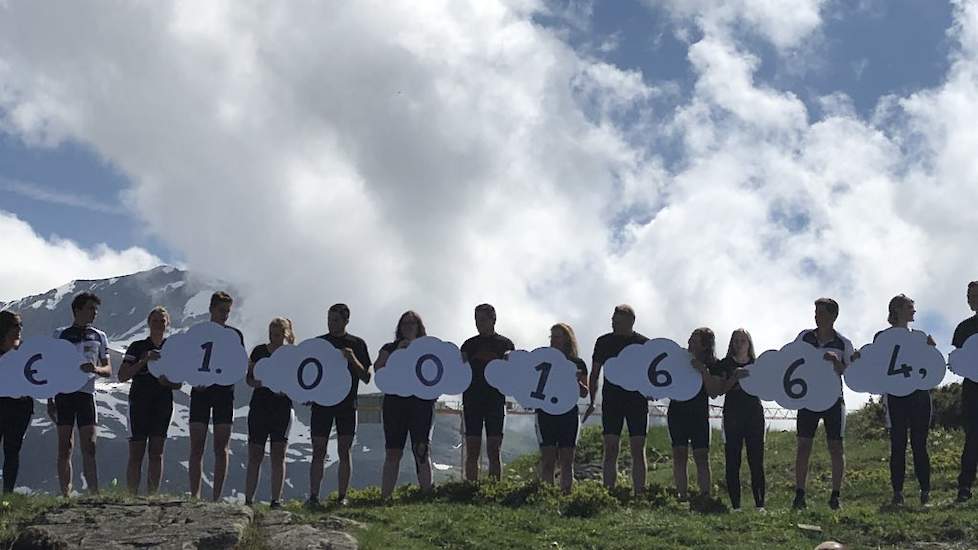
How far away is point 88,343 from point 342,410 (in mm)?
2858

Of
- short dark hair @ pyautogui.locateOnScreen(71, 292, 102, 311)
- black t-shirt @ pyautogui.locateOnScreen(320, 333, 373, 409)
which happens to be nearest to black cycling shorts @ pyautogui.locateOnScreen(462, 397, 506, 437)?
black t-shirt @ pyautogui.locateOnScreen(320, 333, 373, 409)

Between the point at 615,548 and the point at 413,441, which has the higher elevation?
the point at 413,441

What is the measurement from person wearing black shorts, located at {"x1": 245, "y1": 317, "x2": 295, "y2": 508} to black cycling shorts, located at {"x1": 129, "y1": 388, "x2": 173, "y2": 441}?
908 mm

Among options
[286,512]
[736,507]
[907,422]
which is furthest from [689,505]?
[286,512]

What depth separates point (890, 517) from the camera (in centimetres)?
1007

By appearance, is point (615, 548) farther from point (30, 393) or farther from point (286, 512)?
point (30, 393)

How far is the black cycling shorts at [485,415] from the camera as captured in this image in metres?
11.4

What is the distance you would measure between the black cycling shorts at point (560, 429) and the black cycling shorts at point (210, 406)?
3509mm

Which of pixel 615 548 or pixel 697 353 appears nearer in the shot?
pixel 615 548

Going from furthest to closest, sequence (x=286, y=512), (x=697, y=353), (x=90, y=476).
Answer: (x=697, y=353) → (x=90, y=476) → (x=286, y=512)

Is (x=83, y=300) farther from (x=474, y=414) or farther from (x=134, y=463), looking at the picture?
(x=474, y=414)

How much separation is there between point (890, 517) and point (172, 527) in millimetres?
7014

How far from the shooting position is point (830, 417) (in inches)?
432

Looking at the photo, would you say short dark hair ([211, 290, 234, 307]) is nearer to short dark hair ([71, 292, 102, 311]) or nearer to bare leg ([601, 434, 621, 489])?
short dark hair ([71, 292, 102, 311])
